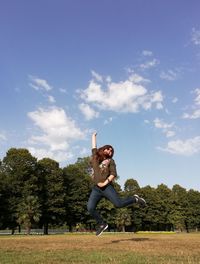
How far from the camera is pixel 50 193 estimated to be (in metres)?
86.3

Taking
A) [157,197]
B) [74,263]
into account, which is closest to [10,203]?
[157,197]

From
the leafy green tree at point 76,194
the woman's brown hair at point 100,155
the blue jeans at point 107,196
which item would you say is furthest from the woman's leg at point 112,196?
the leafy green tree at point 76,194

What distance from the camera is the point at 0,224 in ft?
256

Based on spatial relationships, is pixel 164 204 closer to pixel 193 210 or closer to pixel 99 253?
pixel 193 210

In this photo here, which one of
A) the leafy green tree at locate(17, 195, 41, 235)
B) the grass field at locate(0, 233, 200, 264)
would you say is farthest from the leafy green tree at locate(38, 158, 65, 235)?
the grass field at locate(0, 233, 200, 264)

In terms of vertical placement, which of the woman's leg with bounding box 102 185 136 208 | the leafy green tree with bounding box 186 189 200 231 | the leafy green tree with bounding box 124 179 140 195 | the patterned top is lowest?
the woman's leg with bounding box 102 185 136 208

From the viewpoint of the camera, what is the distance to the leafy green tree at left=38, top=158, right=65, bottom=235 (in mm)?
85394

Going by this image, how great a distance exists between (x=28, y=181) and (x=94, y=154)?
222 ft

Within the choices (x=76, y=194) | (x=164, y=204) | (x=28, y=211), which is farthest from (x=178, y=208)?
(x=28, y=211)

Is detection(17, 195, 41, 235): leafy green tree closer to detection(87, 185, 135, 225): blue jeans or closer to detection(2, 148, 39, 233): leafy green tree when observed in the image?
detection(2, 148, 39, 233): leafy green tree

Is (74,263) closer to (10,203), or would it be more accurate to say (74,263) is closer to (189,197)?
(10,203)

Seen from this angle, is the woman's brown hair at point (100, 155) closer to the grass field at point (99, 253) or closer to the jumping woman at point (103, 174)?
the jumping woman at point (103, 174)

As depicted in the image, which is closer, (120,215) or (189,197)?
(120,215)

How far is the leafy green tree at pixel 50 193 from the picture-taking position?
3362 inches
